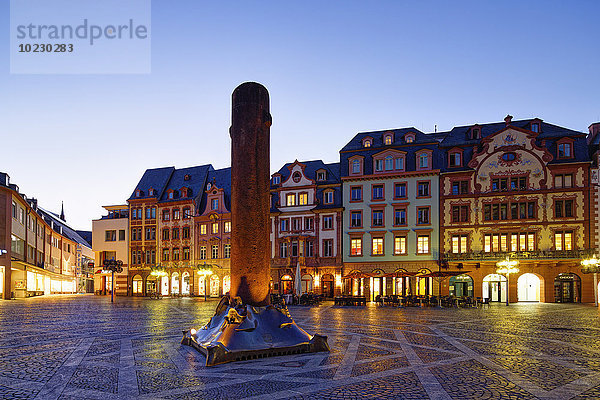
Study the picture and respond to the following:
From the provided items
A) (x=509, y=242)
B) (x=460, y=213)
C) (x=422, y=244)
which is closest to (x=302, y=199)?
(x=422, y=244)

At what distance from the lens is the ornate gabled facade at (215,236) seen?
60625 millimetres

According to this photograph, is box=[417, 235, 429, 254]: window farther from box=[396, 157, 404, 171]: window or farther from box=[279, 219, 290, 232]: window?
box=[279, 219, 290, 232]: window

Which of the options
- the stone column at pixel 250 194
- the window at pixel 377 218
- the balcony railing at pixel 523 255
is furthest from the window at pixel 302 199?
the stone column at pixel 250 194

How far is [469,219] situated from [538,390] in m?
41.1

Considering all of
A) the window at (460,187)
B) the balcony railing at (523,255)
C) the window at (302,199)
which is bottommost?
the balcony railing at (523,255)

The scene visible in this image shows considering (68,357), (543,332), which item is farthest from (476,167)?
(68,357)

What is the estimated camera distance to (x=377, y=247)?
168 feet

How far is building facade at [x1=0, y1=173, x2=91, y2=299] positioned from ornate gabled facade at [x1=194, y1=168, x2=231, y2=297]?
1834 cm

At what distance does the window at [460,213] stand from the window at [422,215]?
2399mm

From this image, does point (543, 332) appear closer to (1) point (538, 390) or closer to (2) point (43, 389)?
(1) point (538, 390)

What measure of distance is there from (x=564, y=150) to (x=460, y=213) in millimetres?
10172

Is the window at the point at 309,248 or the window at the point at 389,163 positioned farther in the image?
the window at the point at 309,248

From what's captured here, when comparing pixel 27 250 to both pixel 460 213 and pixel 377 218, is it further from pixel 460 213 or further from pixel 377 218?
pixel 460 213

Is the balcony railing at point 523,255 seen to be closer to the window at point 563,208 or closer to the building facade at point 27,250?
the window at point 563,208
